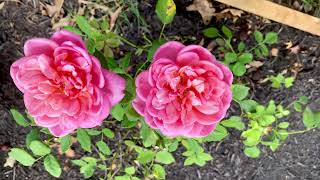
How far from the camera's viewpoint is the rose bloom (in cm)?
110

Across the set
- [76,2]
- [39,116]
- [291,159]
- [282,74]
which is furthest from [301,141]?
[39,116]

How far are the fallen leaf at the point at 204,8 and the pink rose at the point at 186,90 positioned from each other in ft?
2.65

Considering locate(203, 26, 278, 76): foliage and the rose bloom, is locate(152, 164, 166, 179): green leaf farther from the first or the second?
the rose bloom

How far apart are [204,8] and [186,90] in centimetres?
88

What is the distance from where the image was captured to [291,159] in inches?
83.7

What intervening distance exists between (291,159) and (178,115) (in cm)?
114

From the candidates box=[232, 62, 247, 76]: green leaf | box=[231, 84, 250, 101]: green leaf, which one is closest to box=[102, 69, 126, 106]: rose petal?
box=[231, 84, 250, 101]: green leaf

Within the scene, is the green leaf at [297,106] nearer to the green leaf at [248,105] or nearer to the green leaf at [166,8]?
the green leaf at [248,105]

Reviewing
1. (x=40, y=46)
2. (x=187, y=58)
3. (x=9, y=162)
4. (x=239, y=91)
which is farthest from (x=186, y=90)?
(x=9, y=162)

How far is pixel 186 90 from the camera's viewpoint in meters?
1.12

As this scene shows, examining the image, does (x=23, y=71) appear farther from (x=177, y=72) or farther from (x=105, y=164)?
(x=105, y=164)

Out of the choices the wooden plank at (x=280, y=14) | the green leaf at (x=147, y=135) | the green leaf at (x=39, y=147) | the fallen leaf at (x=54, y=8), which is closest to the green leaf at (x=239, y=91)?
the green leaf at (x=147, y=135)

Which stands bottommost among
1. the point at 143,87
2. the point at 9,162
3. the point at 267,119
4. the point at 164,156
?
the point at 9,162

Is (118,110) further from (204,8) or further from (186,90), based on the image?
(204,8)
